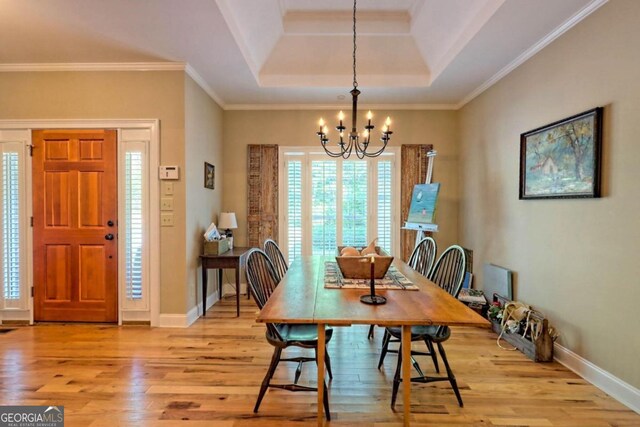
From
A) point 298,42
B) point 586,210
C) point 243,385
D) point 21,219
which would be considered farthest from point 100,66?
point 586,210

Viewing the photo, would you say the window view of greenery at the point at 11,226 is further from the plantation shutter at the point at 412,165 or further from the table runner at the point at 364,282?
the plantation shutter at the point at 412,165

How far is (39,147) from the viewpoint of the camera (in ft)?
11.5

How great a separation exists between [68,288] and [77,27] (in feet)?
8.60

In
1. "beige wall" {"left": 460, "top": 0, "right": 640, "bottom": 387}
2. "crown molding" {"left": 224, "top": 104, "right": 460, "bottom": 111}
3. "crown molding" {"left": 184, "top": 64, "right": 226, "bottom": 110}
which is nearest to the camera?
"beige wall" {"left": 460, "top": 0, "right": 640, "bottom": 387}

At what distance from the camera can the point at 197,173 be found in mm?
3844

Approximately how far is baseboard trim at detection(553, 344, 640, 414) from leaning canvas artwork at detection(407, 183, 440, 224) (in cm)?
189

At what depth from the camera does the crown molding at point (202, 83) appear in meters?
3.56

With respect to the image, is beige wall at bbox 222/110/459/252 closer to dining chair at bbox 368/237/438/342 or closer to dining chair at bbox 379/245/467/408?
dining chair at bbox 368/237/438/342

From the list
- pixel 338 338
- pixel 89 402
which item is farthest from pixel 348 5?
pixel 89 402

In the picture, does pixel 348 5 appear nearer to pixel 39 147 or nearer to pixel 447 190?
pixel 447 190

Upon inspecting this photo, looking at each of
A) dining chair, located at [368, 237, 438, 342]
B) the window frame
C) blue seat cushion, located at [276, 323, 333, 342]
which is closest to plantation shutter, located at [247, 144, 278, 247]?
dining chair, located at [368, 237, 438, 342]

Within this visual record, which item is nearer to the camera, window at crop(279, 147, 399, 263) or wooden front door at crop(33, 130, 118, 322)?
wooden front door at crop(33, 130, 118, 322)

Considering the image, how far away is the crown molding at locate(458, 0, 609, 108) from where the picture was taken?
2.40 metres

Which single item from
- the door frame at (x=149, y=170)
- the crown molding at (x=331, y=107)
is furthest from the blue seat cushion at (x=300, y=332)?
the crown molding at (x=331, y=107)
